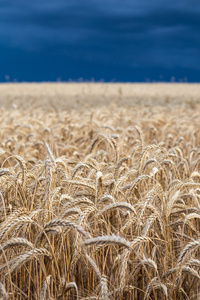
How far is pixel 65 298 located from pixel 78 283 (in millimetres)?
287

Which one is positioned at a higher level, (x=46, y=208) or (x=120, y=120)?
(x=120, y=120)

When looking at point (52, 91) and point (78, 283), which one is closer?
point (78, 283)

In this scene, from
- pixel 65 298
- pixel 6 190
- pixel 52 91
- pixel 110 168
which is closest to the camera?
pixel 65 298

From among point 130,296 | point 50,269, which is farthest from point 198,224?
point 50,269

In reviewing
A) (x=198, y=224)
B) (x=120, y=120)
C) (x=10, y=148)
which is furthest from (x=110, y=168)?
(x=120, y=120)

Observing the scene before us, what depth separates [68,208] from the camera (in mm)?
2326

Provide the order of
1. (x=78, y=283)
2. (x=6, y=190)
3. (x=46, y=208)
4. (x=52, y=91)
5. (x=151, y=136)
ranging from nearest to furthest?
(x=46, y=208), (x=78, y=283), (x=6, y=190), (x=151, y=136), (x=52, y=91)

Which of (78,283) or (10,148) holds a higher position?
(10,148)

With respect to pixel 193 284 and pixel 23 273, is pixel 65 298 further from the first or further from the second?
pixel 193 284

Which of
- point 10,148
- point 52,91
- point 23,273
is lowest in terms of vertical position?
point 23,273

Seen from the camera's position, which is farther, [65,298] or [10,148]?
[10,148]

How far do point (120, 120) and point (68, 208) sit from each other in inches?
302

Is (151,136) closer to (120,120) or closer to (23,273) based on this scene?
(120,120)

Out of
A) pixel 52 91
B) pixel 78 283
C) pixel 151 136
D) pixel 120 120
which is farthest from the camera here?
pixel 52 91
